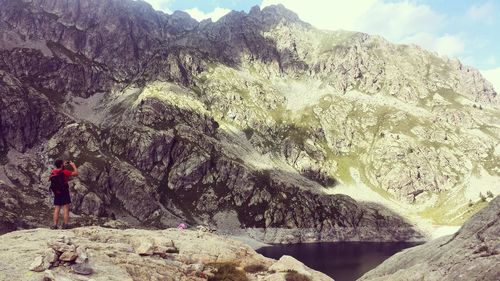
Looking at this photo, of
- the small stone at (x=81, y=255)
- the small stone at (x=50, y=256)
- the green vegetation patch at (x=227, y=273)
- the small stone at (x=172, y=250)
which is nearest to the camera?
the small stone at (x=50, y=256)

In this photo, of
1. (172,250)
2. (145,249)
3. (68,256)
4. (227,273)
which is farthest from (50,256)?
(227,273)

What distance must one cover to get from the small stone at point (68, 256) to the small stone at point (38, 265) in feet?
3.13

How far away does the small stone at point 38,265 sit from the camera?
21.9 metres

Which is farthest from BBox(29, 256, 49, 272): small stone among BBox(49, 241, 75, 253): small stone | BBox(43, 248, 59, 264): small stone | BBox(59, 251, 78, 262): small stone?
BBox(49, 241, 75, 253): small stone

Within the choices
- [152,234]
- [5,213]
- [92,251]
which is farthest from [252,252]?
[5,213]

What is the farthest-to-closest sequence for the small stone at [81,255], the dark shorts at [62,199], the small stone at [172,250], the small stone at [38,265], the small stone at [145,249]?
the dark shorts at [62,199]
the small stone at [172,250]
the small stone at [145,249]
the small stone at [81,255]
the small stone at [38,265]

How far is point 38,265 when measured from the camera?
22.0m

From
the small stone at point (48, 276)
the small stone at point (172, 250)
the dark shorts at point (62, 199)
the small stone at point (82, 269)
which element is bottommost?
the small stone at point (48, 276)

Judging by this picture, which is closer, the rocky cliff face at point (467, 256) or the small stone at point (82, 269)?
the rocky cliff face at point (467, 256)

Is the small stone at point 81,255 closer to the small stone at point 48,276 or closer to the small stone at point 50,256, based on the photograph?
the small stone at point 50,256

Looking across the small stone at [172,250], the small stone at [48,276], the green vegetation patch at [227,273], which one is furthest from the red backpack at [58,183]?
the green vegetation patch at [227,273]

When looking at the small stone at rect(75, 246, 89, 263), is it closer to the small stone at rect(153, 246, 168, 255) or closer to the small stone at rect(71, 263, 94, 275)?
the small stone at rect(71, 263, 94, 275)

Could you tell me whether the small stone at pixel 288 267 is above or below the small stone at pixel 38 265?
above

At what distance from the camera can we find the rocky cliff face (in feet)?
59.5
